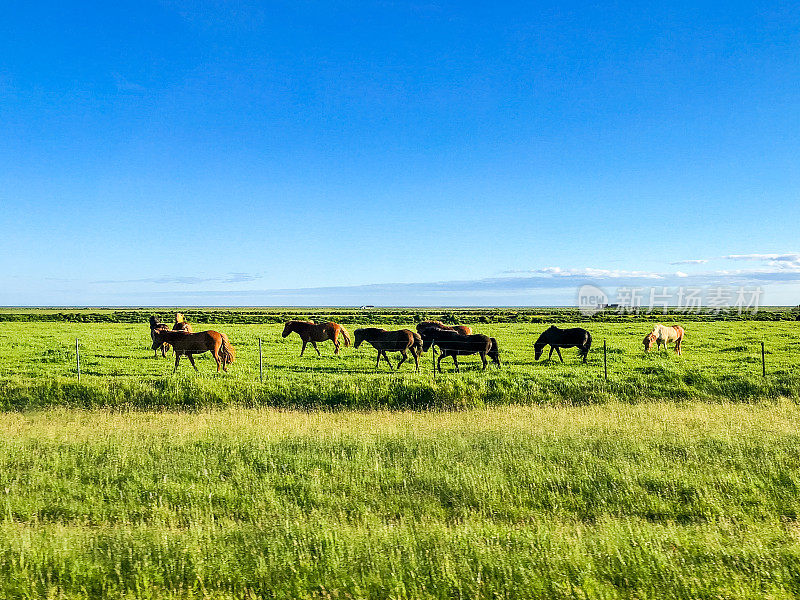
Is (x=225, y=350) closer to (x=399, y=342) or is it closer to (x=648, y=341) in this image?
(x=399, y=342)

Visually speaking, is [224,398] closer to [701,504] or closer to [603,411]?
[603,411]

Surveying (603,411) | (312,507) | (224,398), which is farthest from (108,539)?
(603,411)

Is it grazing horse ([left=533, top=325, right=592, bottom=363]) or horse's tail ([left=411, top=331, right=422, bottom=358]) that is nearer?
horse's tail ([left=411, top=331, right=422, bottom=358])

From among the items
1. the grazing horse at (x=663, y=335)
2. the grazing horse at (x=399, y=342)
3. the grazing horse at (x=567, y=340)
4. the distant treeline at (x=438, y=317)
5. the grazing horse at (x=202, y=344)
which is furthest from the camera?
the distant treeline at (x=438, y=317)

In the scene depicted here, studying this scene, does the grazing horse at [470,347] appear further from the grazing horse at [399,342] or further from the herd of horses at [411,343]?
A: the grazing horse at [399,342]

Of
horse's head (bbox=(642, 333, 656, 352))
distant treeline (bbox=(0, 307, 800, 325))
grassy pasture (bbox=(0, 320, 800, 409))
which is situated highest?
horse's head (bbox=(642, 333, 656, 352))

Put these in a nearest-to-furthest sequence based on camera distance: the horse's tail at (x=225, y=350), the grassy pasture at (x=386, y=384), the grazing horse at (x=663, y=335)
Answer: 1. the grassy pasture at (x=386, y=384)
2. the horse's tail at (x=225, y=350)
3. the grazing horse at (x=663, y=335)

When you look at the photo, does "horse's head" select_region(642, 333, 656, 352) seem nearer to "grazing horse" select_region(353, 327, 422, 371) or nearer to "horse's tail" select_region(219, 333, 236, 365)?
"grazing horse" select_region(353, 327, 422, 371)

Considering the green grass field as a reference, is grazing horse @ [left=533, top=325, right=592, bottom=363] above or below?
above

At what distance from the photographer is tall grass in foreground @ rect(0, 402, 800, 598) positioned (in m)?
5.32

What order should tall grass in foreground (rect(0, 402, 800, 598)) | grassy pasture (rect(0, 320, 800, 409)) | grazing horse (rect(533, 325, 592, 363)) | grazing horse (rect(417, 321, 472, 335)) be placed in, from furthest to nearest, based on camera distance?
grazing horse (rect(417, 321, 472, 335)) → grazing horse (rect(533, 325, 592, 363)) → grassy pasture (rect(0, 320, 800, 409)) → tall grass in foreground (rect(0, 402, 800, 598))

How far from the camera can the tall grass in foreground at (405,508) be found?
532cm

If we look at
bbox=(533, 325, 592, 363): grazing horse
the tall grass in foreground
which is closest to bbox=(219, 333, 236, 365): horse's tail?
the tall grass in foreground

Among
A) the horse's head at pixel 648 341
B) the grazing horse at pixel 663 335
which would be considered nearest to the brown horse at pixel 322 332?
the horse's head at pixel 648 341
